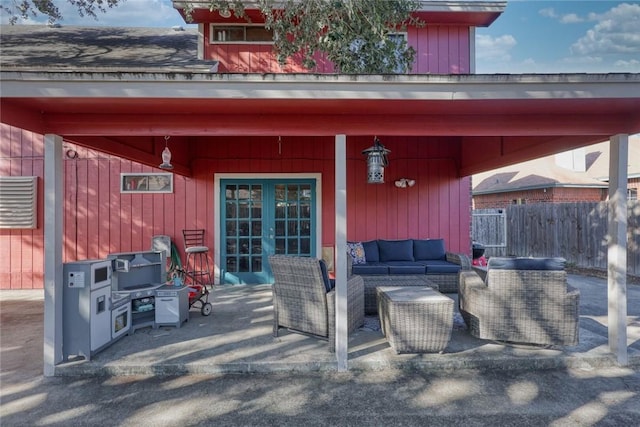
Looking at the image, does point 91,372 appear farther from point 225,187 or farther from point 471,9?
point 471,9

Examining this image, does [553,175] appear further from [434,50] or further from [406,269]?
[406,269]

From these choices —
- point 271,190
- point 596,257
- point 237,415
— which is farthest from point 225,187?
point 596,257

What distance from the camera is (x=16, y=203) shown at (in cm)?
579

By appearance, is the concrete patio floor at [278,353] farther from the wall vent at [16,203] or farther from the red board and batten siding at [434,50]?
the red board and batten siding at [434,50]

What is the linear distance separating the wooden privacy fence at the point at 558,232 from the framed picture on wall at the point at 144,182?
7.83m

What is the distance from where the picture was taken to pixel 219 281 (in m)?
5.87

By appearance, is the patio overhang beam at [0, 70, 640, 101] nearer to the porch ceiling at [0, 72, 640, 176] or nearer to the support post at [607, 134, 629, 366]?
the porch ceiling at [0, 72, 640, 176]

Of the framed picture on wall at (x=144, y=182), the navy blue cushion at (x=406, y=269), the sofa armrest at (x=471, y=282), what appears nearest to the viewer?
the sofa armrest at (x=471, y=282)

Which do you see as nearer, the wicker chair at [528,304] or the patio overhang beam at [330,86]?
the patio overhang beam at [330,86]

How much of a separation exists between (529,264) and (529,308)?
1.32 feet

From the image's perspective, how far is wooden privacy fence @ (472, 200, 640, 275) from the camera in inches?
261

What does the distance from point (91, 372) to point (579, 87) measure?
4498 millimetres

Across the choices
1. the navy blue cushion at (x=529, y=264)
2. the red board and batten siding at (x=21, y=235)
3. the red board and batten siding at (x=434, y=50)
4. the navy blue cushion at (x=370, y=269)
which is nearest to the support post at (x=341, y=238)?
the navy blue cushion at (x=529, y=264)

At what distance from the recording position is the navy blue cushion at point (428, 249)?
18.1ft
